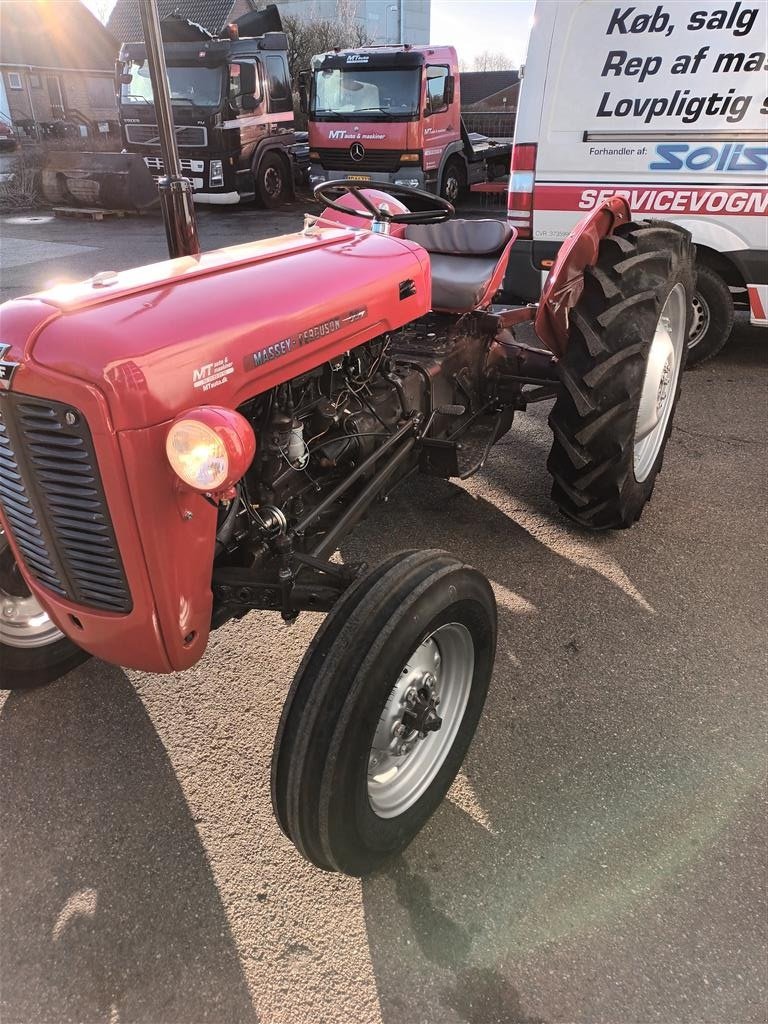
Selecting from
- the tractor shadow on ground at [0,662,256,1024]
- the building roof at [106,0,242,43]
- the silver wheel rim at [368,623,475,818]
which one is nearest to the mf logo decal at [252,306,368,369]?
the silver wheel rim at [368,623,475,818]

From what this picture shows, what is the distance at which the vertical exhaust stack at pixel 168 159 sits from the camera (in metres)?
2.01

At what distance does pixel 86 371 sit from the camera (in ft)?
4.69

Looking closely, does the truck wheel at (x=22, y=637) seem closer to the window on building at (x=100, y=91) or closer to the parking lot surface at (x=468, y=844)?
the parking lot surface at (x=468, y=844)

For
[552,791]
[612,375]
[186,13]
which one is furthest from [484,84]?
[552,791]

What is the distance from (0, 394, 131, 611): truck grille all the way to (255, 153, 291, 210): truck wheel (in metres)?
12.5

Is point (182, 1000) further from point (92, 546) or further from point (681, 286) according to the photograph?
point (681, 286)

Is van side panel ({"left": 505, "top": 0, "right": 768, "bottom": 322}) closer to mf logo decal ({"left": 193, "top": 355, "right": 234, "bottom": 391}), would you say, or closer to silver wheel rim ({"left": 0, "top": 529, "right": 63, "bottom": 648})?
mf logo decal ({"left": 193, "top": 355, "right": 234, "bottom": 391})

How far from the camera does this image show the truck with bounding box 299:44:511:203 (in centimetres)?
1104

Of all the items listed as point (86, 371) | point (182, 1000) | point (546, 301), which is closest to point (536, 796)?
point (182, 1000)

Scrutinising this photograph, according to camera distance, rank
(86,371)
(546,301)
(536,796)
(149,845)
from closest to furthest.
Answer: (86,371)
(149,845)
(536,796)
(546,301)

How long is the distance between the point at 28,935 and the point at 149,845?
0.32 m

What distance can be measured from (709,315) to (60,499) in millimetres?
4543

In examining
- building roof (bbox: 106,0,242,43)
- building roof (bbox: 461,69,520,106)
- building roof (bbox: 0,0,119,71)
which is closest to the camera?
building roof (bbox: 461,69,520,106)

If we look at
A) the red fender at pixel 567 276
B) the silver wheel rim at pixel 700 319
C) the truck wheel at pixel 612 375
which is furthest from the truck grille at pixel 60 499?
the silver wheel rim at pixel 700 319
